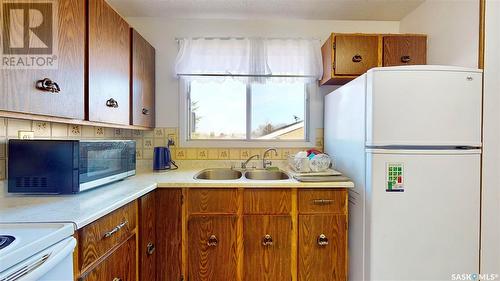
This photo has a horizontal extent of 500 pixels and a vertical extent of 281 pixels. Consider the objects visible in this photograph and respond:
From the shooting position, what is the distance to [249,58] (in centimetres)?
219

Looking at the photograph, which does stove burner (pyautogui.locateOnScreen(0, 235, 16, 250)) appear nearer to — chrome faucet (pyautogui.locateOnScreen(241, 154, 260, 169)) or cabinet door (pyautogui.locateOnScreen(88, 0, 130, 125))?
cabinet door (pyautogui.locateOnScreen(88, 0, 130, 125))

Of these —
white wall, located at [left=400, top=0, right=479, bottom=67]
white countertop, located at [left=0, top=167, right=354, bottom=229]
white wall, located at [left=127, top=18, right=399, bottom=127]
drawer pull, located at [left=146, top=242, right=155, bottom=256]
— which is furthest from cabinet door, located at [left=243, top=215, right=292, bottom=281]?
white wall, located at [left=400, top=0, right=479, bottom=67]

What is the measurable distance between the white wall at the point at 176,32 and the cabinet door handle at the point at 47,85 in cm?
119

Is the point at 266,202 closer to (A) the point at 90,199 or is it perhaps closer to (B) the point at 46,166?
(A) the point at 90,199

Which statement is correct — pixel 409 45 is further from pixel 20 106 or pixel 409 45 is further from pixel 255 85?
pixel 20 106

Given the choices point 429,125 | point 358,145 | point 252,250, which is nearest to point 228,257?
point 252,250

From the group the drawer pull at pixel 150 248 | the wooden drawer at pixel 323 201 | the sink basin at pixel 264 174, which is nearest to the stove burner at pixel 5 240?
the drawer pull at pixel 150 248

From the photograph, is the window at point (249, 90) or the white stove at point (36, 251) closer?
the white stove at point (36, 251)

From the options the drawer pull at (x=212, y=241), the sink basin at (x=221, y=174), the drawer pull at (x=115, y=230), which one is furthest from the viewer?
the sink basin at (x=221, y=174)

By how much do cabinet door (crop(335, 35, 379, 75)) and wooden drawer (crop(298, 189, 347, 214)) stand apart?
103 cm

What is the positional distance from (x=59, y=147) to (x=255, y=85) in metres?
1.63

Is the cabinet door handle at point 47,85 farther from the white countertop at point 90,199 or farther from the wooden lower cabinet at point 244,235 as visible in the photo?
the wooden lower cabinet at point 244,235

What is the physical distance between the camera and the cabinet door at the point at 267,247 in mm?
1613

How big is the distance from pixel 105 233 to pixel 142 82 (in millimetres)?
1280
